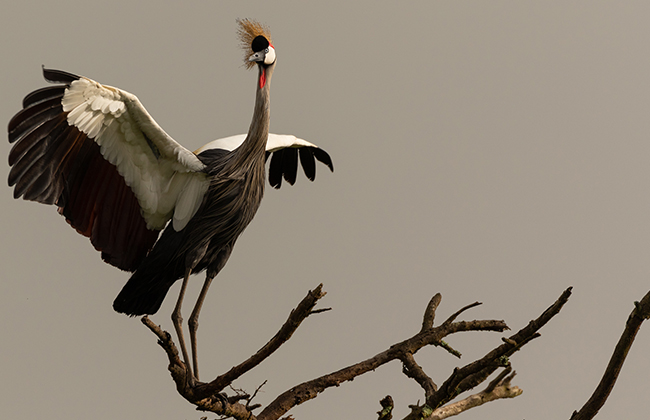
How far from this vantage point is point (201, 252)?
2.27 m

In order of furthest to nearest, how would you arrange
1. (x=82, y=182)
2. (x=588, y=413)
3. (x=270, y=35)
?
(x=270, y=35) < (x=82, y=182) < (x=588, y=413)

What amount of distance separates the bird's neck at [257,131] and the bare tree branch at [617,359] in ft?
4.50

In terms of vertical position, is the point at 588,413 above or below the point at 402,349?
below

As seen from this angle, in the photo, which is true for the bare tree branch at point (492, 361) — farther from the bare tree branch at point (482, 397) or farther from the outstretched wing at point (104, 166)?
the outstretched wing at point (104, 166)

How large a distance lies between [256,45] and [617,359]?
5.40 feet

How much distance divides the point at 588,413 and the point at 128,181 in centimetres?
185

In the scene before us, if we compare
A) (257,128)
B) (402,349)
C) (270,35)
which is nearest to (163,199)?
(257,128)

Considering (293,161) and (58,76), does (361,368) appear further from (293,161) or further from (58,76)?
(58,76)

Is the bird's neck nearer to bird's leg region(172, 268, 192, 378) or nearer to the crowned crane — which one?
the crowned crane

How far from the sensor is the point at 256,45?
2.29 metres

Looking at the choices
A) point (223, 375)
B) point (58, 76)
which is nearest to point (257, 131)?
point (58, 76)

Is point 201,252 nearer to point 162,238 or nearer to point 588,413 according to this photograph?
point 162,238

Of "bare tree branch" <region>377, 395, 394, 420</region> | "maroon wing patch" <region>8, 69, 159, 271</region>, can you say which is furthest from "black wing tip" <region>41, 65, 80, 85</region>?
"bare tree branch" <region>377, 395, 394, 420</region>

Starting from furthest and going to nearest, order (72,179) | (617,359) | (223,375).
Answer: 1. (72,179)
2. (223,375)
3. (617,359)
